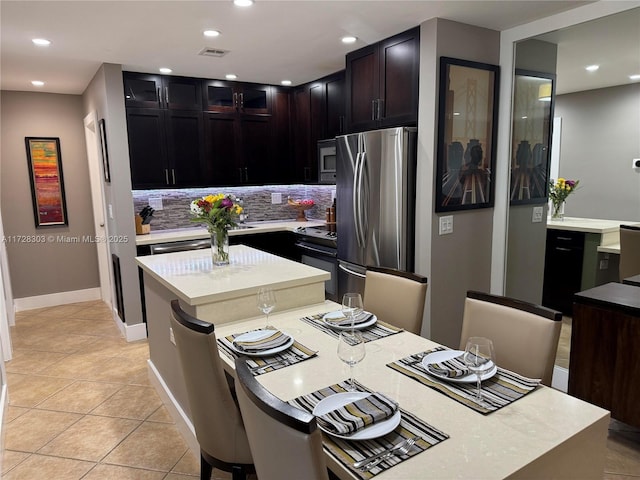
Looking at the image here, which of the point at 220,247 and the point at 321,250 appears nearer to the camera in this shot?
the point at 220,247

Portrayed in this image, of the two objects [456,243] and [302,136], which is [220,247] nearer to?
[456,243]

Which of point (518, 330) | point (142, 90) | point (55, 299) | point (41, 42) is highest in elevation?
point (41, 42)

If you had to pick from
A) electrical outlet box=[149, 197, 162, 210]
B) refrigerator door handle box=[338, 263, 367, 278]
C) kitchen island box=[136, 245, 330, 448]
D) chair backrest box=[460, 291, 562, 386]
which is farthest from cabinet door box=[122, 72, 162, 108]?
chair backrest box=[460, 291, 562, 386]

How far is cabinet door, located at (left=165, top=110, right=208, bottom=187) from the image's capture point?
458 centimetres

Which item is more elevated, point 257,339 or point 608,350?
point 257,339

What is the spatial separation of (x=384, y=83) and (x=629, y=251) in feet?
6.90

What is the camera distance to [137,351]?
4.05m

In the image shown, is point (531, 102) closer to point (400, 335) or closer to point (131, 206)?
point (400, 335)

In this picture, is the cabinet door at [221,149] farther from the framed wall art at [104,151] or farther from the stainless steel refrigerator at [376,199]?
the stainless steel refrigerator at [376,199]

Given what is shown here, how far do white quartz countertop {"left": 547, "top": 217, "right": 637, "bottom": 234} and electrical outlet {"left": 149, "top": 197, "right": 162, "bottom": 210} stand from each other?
13.2ft

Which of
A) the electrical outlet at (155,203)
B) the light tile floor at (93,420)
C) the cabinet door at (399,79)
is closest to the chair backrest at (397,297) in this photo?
→ the light tile floor at (93,420)

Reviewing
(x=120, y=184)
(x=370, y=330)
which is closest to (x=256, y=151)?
(x=120, y=184)

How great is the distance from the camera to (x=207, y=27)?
304 cm

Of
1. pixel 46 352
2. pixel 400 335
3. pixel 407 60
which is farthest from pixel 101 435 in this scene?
pixel 407 60
